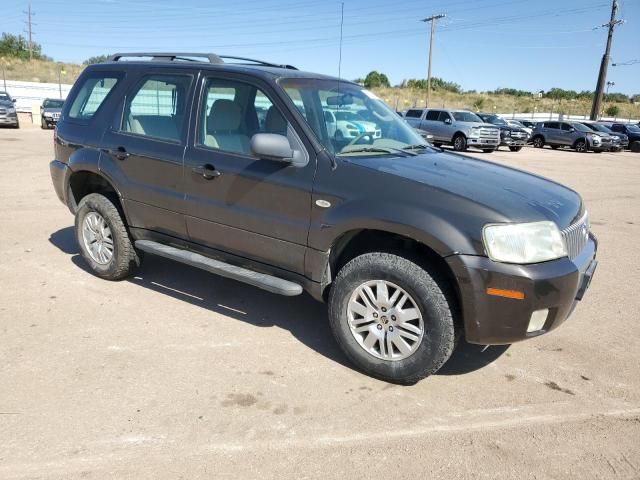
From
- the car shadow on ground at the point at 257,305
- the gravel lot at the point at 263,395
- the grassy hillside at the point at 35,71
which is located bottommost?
the gravel lot at the point at 263,395

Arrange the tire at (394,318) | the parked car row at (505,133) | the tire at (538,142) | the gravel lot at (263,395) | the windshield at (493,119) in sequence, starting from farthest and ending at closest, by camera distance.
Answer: the tire at (538,142), the windshield at (493,119), the parked car row at (505,133), the tire at (394,318), the gravel lot at (263,395)

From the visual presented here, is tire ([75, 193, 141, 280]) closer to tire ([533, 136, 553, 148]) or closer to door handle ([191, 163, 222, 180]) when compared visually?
door handle ([191, 163, 222, 180])

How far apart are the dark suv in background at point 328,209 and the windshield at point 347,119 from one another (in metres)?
0.02

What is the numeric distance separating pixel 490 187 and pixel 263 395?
1913 millimetres

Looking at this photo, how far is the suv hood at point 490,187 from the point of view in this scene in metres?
3.21

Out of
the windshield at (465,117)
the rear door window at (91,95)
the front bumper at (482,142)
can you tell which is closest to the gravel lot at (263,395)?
the rear door window at (91,95)

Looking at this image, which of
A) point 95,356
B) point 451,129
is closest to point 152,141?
point 95,356

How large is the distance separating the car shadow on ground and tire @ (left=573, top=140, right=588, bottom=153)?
2735 cm

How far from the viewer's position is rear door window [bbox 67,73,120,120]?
16.3 feet

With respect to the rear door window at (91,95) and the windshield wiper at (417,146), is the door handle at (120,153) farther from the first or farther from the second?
the windshield wiper at (417,146)

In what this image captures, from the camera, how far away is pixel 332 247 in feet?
11.9

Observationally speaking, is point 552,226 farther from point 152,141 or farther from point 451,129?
point 451,129

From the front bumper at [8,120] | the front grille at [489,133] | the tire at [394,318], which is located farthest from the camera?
the front bumper at [8,120]

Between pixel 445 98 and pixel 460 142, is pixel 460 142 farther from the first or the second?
pixel 445 98
